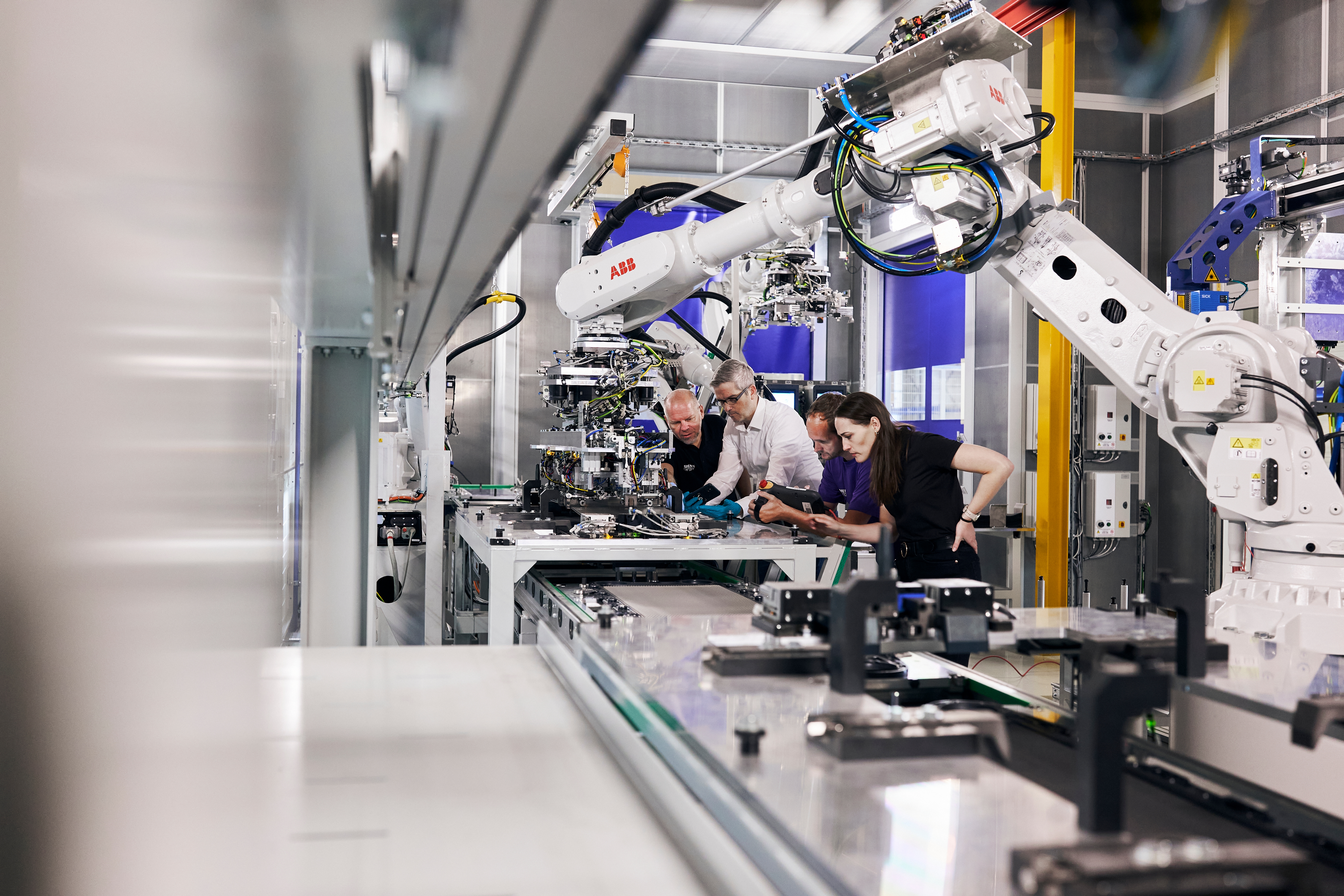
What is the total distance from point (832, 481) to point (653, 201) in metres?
1.96

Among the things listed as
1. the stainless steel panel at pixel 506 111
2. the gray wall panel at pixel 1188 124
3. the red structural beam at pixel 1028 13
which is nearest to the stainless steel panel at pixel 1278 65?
the gray wall panel at pixel 1188 124

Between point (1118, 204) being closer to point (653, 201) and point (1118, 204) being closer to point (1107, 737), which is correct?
point (653, 201)

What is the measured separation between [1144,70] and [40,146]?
898 centimetres

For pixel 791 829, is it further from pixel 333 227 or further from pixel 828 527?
pixel 828 527

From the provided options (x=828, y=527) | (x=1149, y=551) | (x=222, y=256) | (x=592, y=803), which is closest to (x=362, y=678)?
(x=592, y=803)

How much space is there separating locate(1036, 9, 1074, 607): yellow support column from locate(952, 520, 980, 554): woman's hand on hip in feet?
9.82

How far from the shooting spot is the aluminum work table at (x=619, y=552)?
3.31 meters

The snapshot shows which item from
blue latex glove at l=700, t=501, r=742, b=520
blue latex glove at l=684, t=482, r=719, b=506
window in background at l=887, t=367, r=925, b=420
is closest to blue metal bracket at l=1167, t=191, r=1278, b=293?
blue latex glove at l=700, t=501, r=742, b=520

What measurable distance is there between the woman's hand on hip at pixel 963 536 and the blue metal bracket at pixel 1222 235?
4.22 feet

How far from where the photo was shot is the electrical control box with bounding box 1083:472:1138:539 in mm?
6965

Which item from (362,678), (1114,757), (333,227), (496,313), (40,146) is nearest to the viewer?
(40,146)

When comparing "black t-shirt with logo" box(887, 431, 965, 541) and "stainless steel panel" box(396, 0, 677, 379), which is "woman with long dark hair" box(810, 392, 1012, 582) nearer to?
"black t-shirt with logo" box(887, 431, 965, 541)

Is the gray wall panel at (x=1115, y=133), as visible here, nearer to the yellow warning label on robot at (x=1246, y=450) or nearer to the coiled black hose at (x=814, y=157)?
the coiled black hose at (x=814, y=157)

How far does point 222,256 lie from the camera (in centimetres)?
57
